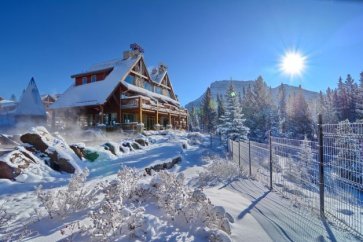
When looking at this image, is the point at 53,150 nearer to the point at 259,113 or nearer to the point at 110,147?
the point at 110,147

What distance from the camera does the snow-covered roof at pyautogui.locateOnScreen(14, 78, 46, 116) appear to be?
21.5 metres

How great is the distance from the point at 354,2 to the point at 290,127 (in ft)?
140

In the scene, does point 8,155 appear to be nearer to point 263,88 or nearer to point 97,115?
point 97,115

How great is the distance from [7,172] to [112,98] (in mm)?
20878

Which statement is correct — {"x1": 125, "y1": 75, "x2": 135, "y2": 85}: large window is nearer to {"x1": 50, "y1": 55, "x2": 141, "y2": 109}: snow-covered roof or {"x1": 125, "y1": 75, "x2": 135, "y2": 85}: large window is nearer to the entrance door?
{"x1": 50, "y1": 55, "x2": 141, "y2": 109}: snow-covered roof

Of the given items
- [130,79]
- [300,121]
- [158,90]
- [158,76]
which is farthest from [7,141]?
[300,121]

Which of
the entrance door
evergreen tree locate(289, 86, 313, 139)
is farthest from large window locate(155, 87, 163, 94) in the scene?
evergreen tree locate(289, 86, 313, 139)

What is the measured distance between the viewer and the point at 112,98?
27406 mm

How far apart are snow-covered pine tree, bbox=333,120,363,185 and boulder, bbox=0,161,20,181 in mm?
8418

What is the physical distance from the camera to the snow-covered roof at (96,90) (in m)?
25.2

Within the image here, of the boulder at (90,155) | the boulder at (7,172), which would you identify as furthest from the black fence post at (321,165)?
the boulder at (90,155)

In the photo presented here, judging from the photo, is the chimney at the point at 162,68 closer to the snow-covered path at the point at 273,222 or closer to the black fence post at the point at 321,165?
the snow-covered path at the point at 273,222

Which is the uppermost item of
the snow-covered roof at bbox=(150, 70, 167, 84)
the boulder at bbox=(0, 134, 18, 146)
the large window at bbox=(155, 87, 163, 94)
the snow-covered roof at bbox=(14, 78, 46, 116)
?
the snow-covered roof at bbox=(150, 70, 167, 84)

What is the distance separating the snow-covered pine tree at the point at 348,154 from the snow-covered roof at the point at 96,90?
2216cm
